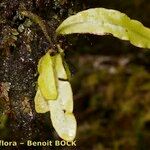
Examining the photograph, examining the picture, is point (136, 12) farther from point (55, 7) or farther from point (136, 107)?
point (55, 7)

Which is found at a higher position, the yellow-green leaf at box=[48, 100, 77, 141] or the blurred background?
the blurred background

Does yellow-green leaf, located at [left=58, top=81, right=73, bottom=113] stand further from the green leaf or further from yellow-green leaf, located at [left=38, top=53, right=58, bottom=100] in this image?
the green leaf

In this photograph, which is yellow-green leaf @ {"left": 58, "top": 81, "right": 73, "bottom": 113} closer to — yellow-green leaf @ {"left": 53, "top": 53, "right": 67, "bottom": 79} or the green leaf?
yellow-green leaf @ {"left": 53, "top": 53, "right": 67, "bottom": 79}

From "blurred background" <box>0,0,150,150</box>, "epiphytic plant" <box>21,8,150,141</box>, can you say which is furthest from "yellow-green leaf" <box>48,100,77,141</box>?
"blurred background" <box>0,0,150,150</box>

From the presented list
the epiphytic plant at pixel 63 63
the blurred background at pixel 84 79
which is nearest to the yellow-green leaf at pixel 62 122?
the epiphytic plant at pixel 63 63

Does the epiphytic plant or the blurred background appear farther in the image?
the blurred background

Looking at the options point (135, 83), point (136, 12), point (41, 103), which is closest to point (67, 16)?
point (41, 103)

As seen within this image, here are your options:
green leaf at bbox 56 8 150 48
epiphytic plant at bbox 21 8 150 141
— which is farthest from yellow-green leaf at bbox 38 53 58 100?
green leaf at bbox 56 8 150 48

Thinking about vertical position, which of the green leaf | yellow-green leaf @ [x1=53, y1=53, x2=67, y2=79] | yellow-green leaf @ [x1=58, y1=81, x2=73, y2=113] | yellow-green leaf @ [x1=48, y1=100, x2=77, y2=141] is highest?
the green leaf
